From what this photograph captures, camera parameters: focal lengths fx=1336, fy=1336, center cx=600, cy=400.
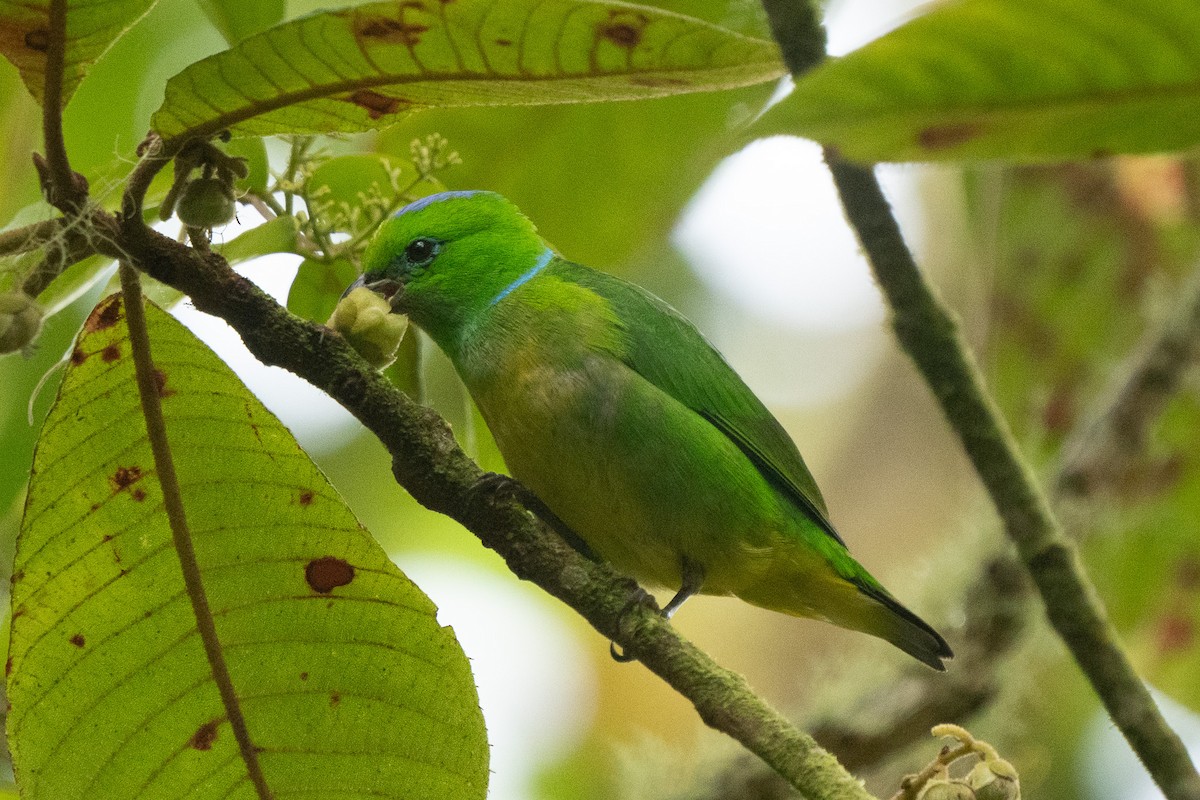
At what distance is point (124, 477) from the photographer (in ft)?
6.27

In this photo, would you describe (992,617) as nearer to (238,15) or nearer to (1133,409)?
(1133,409)

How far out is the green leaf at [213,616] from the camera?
187 centimetres

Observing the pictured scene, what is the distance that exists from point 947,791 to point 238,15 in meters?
1.53

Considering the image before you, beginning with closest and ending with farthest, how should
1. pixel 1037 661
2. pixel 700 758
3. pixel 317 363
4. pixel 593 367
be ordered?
pixel 317 363
pixel 593 367
pixel 700 758
pixel 1037 661

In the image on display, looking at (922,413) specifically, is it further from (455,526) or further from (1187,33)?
(1187,33)

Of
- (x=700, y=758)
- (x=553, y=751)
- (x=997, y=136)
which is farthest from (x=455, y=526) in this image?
(x=997, y=136)

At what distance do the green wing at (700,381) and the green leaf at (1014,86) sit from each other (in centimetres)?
187

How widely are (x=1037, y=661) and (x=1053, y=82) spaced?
316 centimetres

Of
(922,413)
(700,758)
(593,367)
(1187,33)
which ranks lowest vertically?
(1187,33)

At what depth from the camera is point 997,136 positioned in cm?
131

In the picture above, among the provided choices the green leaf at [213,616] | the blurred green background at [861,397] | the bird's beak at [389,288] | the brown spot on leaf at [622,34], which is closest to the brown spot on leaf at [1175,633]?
the blurred green background at [861,397]

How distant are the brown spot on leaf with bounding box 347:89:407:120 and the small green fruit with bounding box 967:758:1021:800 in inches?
47.6

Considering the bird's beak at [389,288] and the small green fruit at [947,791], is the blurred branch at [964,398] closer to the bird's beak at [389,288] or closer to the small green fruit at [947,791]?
the small green fruit at [947,791]

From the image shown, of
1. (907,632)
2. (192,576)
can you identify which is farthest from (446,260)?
(192,576)
